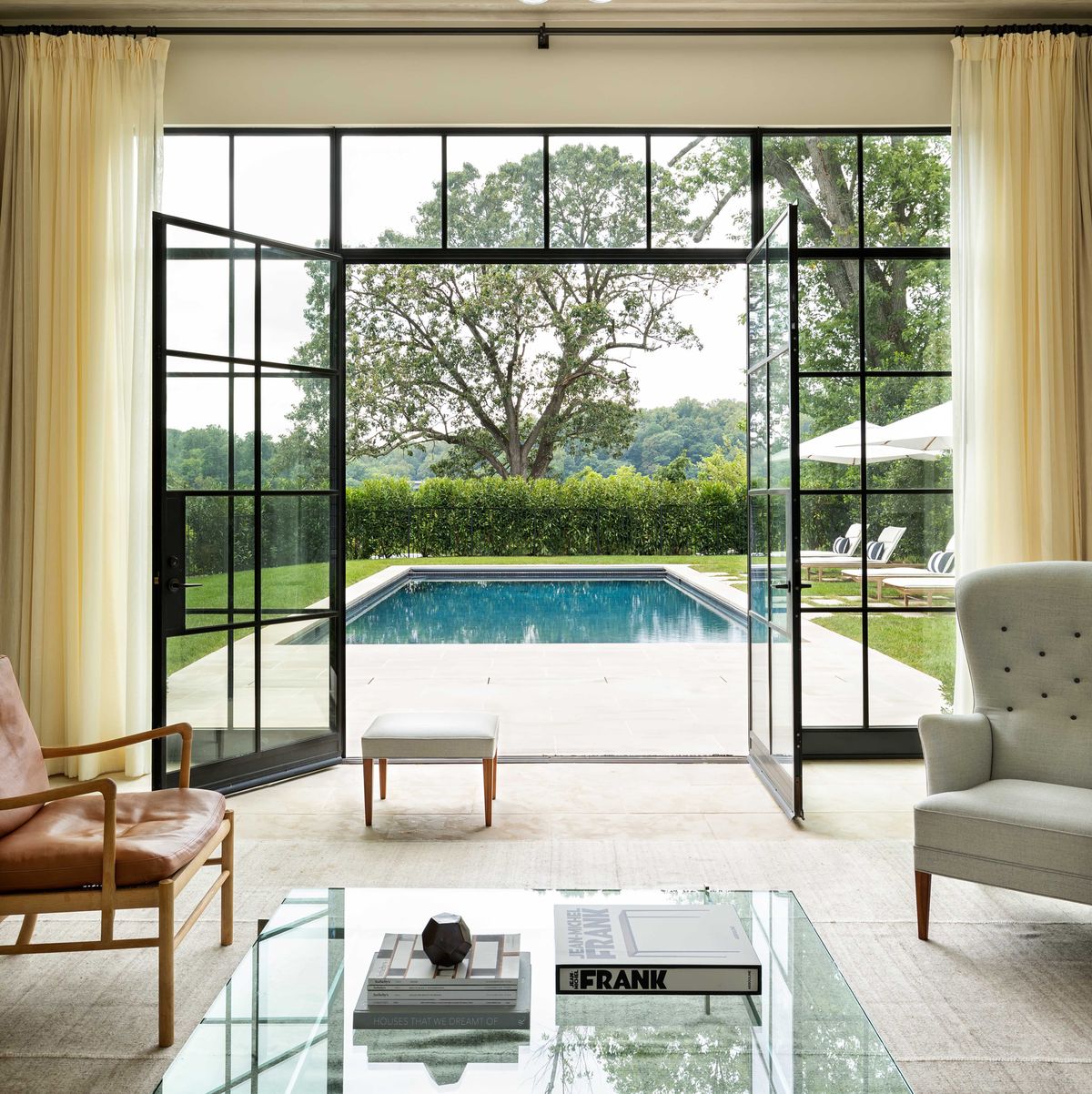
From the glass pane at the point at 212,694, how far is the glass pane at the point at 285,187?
1952 mm

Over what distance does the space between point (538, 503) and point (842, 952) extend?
1452cm

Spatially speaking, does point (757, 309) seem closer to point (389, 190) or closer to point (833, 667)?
point (833, 667)

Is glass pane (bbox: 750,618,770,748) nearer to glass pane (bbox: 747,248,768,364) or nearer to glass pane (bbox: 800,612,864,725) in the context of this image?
glass pane (bbox: 800,612,864,725)

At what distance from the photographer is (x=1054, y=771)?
9.84 ft

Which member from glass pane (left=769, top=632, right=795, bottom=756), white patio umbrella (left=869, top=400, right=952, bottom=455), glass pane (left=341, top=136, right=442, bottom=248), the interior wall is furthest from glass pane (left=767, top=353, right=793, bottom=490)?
glass pane (left=341, top=136, right=442, bottom=248)

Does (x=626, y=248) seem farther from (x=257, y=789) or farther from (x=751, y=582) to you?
(x=257, y=789)

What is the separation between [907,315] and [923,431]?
57cm

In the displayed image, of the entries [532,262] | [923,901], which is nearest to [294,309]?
[532,262]

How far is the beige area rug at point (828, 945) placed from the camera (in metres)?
2.14

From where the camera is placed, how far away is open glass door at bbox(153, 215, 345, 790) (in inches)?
158

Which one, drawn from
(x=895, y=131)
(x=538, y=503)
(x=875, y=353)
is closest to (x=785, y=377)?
(x=875, y=353)

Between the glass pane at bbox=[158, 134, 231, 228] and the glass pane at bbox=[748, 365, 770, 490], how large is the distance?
2.61 meters

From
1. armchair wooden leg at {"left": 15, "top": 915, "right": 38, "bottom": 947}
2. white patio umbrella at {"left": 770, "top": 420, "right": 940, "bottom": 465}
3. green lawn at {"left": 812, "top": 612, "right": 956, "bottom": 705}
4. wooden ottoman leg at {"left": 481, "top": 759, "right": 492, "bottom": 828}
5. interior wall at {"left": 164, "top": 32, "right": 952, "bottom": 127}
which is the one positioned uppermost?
interior wall at {"left": 164, "top": 32, "right": 952, "bottom": 127}

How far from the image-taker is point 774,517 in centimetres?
414
